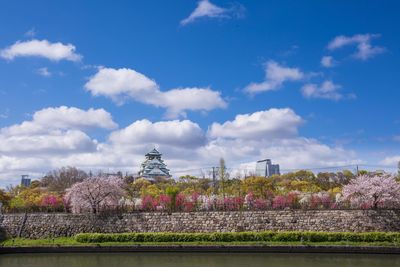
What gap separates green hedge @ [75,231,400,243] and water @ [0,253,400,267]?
267 centimetres

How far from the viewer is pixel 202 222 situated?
94.9ft

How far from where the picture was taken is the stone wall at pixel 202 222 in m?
25.9

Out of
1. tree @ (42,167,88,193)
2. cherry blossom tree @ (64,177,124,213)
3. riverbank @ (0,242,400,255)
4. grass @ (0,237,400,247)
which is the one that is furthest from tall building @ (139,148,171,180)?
riverbank @ (0,242,400,255)

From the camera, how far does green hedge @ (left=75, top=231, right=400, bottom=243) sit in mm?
23688

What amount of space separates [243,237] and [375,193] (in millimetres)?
8930

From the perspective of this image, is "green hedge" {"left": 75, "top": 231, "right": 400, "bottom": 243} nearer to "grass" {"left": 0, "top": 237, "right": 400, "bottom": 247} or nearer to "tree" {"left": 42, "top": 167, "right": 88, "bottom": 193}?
"grass" {"left": 0, "top": 237, "right": 400, "bottom": 247}

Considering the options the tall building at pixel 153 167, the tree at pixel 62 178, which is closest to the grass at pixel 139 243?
the tree at pixel 62 178

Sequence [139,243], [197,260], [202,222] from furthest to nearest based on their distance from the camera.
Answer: [202,222]
[139,243]
[197,260]

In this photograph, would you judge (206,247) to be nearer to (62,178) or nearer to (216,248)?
(216,248)

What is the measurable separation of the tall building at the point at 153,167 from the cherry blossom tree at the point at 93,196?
71.0 m

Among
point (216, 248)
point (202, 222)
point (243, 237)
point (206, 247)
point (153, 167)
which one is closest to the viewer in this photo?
point (216, 248)

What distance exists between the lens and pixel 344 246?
73.1ft

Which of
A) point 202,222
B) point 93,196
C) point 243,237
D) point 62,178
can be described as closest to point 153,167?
point 62,178

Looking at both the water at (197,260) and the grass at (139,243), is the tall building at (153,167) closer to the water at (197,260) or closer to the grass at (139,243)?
the grass at (139,243)
